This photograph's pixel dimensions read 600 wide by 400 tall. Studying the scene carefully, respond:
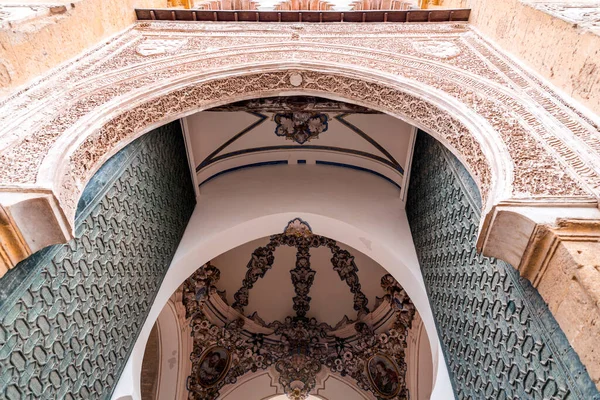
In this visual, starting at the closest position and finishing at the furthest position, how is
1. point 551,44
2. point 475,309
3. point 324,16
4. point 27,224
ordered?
point 27,224 < point 475,309 < point 551,44 < point 324,16

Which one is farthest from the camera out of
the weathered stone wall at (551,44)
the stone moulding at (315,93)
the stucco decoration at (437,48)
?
the stucco decoration at (437,48)

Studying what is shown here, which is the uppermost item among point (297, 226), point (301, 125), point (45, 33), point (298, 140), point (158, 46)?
point (301, 125)

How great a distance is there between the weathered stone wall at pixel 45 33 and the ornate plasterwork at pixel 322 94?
84 millimetres

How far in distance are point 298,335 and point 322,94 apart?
A: 459cm

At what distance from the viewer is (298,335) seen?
22.1 feet

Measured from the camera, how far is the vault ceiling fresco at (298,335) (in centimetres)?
601

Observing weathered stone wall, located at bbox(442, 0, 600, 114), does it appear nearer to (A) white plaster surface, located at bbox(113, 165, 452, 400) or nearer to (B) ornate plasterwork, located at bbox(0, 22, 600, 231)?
(B) ornate plasterwork, located at bbox(0, 22, 600, 231)

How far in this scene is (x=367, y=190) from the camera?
14.1 ft

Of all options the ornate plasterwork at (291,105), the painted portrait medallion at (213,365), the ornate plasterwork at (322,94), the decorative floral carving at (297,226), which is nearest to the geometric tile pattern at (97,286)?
the ornate plasterwork at (322,94)

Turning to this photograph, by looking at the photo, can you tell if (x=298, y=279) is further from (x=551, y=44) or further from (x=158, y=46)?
(x=551, y=44)

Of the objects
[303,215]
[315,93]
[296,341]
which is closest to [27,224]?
[315,93]

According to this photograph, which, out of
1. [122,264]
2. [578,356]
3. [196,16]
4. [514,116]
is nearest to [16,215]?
[122,264]

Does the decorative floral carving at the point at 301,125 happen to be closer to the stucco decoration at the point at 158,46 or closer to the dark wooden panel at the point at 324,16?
the dark wooden panel at the point at 324,16

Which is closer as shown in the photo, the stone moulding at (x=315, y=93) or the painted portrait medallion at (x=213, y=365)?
the stone moulding at (x=315, y=93)
